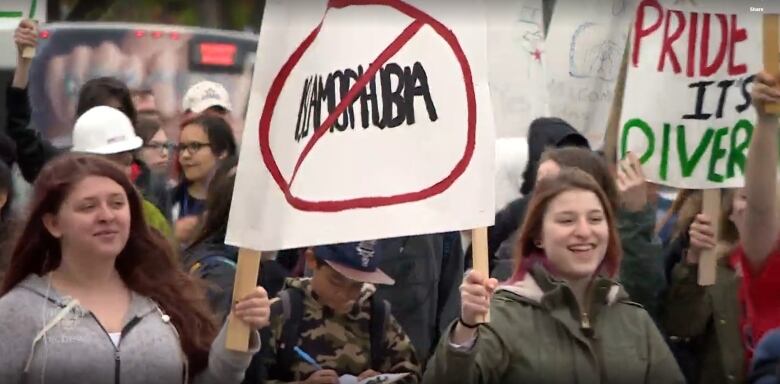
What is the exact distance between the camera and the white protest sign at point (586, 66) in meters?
7.29

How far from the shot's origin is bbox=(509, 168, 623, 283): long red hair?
417 centimetres

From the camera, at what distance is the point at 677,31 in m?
5.20

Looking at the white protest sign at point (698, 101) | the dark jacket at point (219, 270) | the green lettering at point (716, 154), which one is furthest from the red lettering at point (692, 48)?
the dark jacket at point (219, 270)

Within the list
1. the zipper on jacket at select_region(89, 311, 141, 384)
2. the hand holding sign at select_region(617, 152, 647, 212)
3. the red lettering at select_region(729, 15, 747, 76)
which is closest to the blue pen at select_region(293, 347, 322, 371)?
the zipper on jacket at select_region(89, 311, 141, 384)

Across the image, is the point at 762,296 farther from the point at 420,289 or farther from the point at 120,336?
the point at 120,336

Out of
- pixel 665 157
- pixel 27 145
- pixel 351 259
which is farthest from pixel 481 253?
pixel 27 145

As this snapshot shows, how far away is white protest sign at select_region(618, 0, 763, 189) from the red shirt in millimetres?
600

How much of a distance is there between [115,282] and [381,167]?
0.76 m

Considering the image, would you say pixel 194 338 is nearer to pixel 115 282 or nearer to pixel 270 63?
pixel 115 282

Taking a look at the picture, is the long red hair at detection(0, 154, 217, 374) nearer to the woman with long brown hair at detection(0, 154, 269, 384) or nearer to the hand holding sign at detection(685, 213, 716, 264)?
the woman with long brown hair at detection(0, 154, 269, 384)

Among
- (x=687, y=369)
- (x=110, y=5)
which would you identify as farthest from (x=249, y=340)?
(x=110, y=5)

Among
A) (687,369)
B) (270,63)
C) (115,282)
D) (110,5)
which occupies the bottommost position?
(687,369)

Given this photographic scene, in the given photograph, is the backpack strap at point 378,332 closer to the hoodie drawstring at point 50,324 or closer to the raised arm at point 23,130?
the hoodie drawstring at point 50,324

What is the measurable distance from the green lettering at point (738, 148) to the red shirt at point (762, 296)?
57 cm
